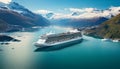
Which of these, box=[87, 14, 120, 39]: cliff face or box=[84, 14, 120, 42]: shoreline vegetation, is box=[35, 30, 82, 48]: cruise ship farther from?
box=[87, 14, 120, 39]: cliff face

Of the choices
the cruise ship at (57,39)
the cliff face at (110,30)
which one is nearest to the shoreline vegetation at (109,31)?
the cliff face at (110,30)

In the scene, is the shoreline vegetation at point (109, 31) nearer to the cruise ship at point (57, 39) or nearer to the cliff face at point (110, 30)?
the cliff face at point (110, 30)

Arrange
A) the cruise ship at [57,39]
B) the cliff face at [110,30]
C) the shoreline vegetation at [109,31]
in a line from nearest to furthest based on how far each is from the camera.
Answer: the cruise ship at [57,39] < the shoreline vegetation at [109,31] < the cliff face at [110,30]

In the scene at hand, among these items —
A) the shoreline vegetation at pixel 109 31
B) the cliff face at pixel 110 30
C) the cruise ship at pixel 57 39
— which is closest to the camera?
the cruise ship at pixel 57 39

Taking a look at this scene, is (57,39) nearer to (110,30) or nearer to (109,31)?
(109,31)

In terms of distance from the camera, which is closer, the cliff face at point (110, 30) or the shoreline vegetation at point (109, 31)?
the shoreline vegetation at point (109, 31)

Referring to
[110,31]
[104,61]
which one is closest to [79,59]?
[104,61]

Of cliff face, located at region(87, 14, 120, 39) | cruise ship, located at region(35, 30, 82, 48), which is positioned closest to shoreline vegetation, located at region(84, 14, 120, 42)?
cliff face, located at region(87, 14, 120, 39)

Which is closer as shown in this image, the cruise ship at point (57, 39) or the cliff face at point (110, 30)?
the cruise ship at point (57, 39)

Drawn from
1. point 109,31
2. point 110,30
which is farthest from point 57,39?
point 110,30
